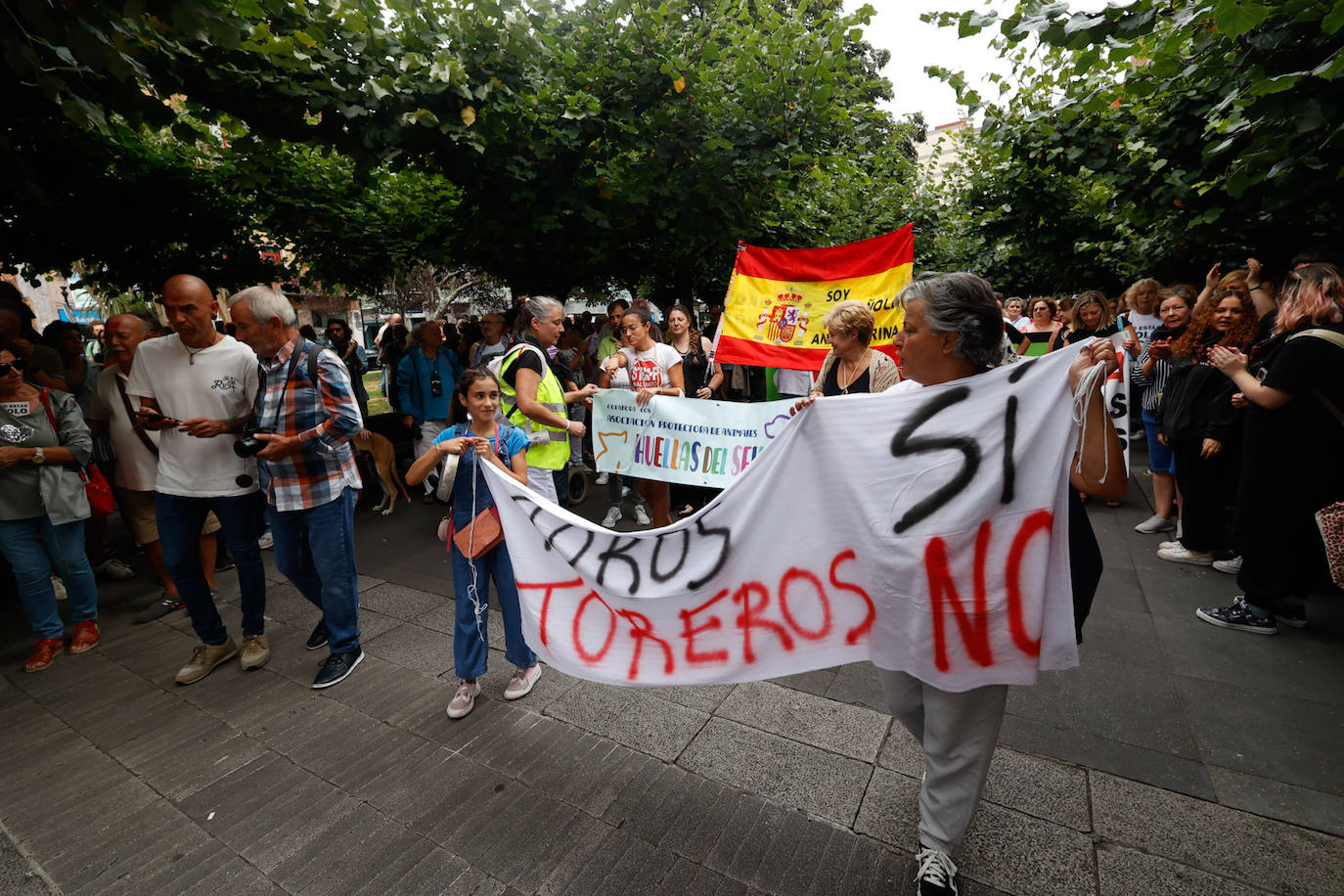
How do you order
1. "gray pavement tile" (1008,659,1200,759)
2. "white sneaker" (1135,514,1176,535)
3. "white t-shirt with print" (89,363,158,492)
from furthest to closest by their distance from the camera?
"white sneaker" (1135,514,1176,535) < "white t-shirt with print" (89,363,158,492) < "gray pavement tile" (1008,659,1200,759)

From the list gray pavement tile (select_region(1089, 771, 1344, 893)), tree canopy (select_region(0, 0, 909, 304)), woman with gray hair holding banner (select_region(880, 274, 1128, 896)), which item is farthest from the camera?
tree canopy (select_region(0, 0, 909, 304))

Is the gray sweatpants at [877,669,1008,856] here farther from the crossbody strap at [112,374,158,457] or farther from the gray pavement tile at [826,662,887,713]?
the crossbody strap at [112,374,158,457]

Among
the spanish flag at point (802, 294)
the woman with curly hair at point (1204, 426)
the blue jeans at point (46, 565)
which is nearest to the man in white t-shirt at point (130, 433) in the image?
the blue jeans at point (46, 565)

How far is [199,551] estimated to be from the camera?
3.52 meters

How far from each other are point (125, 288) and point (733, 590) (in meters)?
11.4

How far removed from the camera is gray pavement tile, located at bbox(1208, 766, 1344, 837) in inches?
86.8

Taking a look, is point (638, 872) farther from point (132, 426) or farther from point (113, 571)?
point (113, 571)

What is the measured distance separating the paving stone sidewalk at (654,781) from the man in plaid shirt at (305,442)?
59cm

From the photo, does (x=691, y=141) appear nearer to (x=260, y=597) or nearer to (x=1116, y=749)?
(x=260, y=597)

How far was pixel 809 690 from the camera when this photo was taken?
3.17 metres

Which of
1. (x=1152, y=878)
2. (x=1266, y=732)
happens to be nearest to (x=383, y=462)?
(x=1152, y=878)

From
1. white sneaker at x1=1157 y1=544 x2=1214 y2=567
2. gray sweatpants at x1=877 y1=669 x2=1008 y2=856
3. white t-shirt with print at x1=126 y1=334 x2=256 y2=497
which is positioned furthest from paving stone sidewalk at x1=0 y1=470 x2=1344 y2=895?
white t-shirt with print at x1=126 y1=334 x2=256 y2=497

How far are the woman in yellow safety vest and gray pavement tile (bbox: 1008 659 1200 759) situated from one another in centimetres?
267

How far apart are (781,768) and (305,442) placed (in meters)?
2.76
